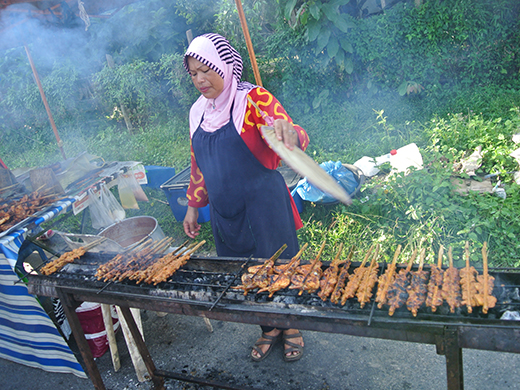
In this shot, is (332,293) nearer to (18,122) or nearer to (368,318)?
(368,318)

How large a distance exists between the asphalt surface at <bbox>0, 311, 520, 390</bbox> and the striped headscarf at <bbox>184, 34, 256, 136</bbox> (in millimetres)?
2115

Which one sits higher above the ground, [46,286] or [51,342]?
[46,286]

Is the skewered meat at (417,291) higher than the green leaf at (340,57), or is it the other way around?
the green leaf at (340,57)

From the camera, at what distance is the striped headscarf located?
2.48 m

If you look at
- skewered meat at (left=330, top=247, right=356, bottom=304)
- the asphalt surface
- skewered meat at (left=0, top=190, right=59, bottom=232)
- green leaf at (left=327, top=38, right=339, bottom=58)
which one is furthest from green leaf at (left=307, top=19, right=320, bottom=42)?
skewered meat at (left=330, top=247, right=356, bottom=304)

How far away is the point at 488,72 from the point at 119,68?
9.42 meters

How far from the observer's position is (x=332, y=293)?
2.07m

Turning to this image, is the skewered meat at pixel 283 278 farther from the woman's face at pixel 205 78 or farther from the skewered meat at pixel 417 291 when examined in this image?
the woman's face at pixel 205 78

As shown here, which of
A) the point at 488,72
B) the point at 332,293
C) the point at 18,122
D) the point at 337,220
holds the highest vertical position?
the point at 18,122

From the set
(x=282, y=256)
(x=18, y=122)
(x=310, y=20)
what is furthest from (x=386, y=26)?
(x=18, y=122)

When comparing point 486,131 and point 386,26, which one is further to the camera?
point 386,26

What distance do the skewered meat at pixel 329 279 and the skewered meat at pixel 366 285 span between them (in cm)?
16

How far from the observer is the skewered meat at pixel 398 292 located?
1834mm

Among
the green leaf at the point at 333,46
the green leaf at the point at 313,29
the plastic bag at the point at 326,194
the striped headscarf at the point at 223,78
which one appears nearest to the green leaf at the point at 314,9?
the green leaf at the point at 313,29
